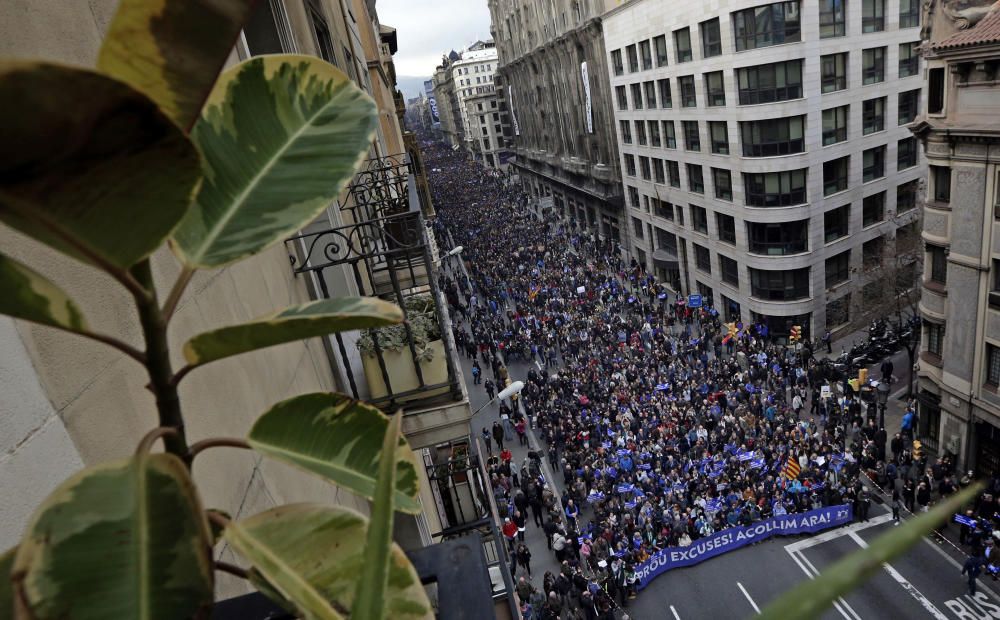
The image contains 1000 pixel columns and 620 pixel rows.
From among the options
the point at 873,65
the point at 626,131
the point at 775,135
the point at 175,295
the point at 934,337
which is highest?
the point at 175,295

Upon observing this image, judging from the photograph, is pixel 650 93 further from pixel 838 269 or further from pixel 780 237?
pixel 838 269

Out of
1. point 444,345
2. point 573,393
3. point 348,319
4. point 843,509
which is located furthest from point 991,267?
point 348,319

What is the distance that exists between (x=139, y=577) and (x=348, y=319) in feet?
2.13

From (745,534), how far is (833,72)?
24436 millimetres

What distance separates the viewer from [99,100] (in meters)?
0.89

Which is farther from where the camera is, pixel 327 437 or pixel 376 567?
pixel 327 437

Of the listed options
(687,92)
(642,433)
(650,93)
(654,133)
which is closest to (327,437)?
(642,433)

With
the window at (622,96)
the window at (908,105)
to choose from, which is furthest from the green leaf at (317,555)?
the window at (622,96)

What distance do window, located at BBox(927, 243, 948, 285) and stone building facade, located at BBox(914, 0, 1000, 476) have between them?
36mm

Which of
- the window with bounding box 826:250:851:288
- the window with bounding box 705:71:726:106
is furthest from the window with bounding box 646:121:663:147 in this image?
the window with bounding box 826:250:851:288

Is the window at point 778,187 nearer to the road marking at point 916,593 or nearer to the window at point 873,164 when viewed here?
the window at point 873,164

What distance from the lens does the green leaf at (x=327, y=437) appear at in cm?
171

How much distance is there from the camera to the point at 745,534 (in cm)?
1947

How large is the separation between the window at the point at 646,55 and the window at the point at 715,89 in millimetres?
6712
